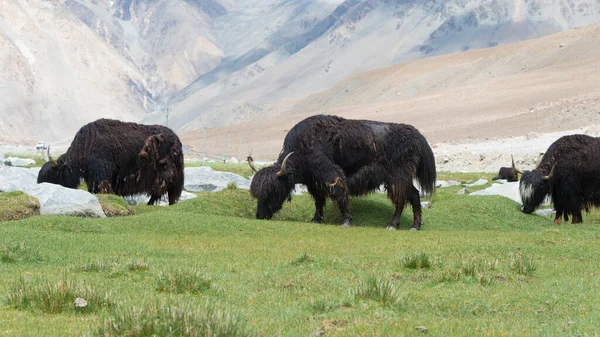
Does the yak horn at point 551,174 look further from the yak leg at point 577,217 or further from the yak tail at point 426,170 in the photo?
the yak tail at point 426,170

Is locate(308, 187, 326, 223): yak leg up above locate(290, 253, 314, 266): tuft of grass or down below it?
below

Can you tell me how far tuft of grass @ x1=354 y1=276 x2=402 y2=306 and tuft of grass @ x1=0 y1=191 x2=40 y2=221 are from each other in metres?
11.3

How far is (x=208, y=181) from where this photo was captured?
3303cm

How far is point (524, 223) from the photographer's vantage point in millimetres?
21812

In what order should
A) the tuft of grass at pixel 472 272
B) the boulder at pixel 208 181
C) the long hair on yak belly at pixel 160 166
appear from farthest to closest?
the boulder at pixel 208 181 → the long hair on yak belly at pixel 160 166 → the tuft of grass at pixel 472 272

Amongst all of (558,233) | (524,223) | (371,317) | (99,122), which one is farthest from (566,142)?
(371,317)

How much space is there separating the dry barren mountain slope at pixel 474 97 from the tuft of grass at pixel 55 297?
78.3 metres

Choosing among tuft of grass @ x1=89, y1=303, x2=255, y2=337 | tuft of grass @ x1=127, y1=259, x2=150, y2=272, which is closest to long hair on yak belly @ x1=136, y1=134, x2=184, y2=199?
tuft of grass @ x1=127, y1=259, x2=150, y2=272

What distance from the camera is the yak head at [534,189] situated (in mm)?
22500

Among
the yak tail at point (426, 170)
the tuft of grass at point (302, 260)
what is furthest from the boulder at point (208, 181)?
the tuft of grass at point (302, 260)

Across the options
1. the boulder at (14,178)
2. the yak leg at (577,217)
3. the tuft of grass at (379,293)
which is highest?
the tuft of grass at (379,293)

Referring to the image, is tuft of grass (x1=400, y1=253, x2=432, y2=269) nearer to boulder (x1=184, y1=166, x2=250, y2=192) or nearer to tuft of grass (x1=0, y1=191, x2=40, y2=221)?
tuft of grass (x1=0, y1=191, x2=40, y2=221)

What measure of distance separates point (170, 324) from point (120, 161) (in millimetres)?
16547

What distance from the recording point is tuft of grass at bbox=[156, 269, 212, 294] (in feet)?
29.6
